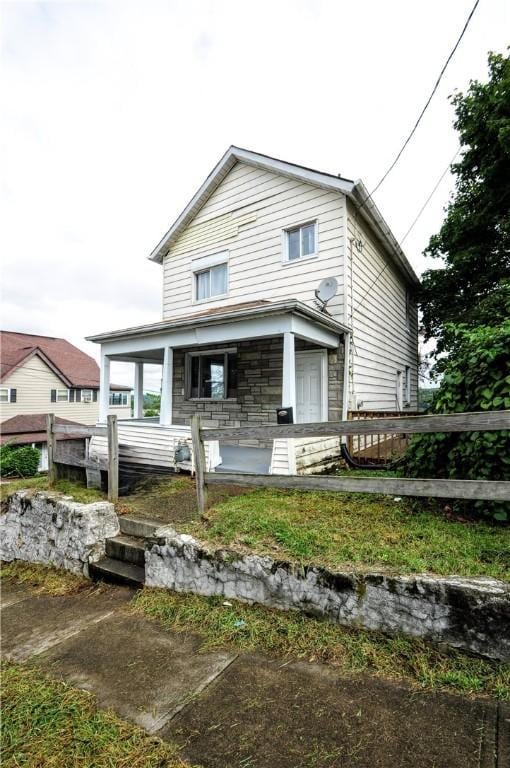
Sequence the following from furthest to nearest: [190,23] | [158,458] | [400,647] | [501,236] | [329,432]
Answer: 1. [501,236]
2. [158,458]
3. [190,23]
4. [329,432]
5. [400,647]

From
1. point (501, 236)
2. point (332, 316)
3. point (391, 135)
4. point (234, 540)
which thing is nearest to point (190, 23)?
point (391, 135)

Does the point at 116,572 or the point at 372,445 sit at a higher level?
the point at 372,445

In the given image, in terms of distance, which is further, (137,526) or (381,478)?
(137,526)

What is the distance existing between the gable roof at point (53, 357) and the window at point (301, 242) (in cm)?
2439

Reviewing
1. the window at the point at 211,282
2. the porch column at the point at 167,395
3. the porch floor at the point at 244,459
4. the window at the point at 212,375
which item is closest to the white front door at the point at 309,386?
the porch floor at the point at 244,459

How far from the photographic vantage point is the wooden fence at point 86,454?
199 inches

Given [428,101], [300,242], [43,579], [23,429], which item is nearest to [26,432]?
[23,429]

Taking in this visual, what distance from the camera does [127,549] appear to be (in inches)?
165

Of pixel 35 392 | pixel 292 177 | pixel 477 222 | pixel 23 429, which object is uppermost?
pixel 477 222

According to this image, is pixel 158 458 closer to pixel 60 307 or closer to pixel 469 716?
pixel 469 716

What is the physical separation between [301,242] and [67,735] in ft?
29.8

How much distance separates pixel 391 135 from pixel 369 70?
5.69 ft

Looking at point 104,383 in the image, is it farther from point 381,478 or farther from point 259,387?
point 381,478

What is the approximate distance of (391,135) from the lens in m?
8.29
